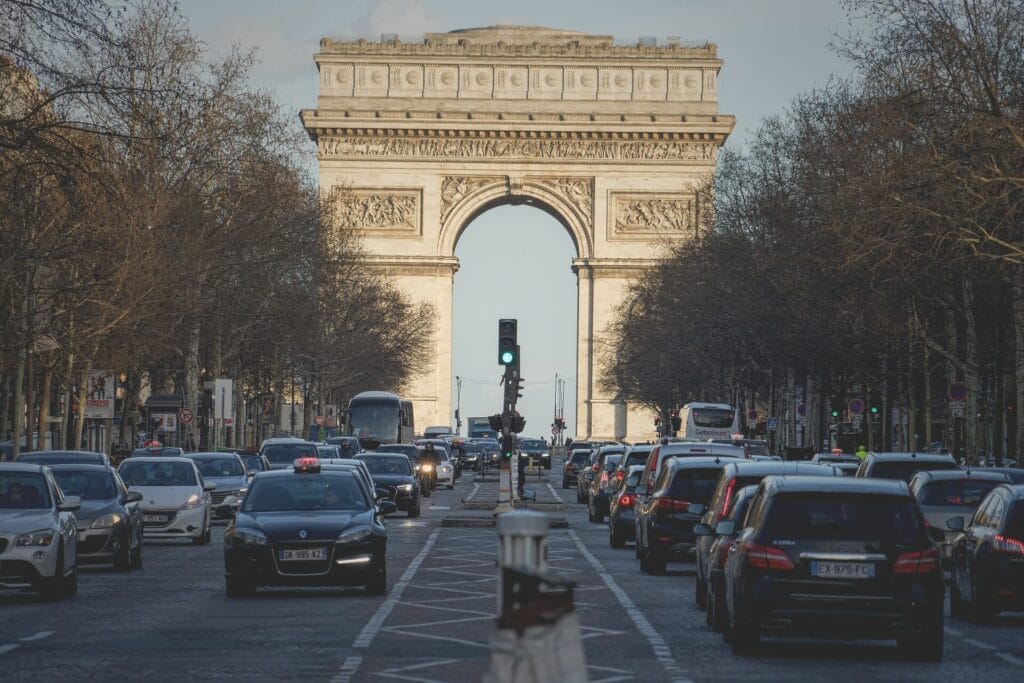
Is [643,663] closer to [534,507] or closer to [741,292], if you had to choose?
[534,507]

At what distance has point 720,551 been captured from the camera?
17656mm

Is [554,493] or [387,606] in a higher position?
[554,493]

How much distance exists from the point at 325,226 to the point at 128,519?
44.7m

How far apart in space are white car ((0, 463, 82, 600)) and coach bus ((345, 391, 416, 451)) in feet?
194

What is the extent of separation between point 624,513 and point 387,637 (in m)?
15.8

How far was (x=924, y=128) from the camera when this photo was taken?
43.7 meters

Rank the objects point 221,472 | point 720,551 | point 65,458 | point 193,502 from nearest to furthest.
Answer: point 720,551
point 193,502
point 65,458
point 221,472

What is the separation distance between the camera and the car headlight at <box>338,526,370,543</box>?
862 inches

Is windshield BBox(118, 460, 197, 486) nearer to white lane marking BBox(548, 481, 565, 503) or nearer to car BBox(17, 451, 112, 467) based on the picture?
car BBox(17, 451, 112, 467)

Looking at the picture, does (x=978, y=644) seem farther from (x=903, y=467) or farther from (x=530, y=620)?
(x=530, y=620)

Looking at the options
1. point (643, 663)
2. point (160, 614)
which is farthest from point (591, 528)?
point (643, 663)

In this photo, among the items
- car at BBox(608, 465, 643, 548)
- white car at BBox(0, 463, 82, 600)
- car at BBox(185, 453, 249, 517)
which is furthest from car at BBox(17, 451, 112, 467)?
white car at BBox(0, 463, 82, 600)

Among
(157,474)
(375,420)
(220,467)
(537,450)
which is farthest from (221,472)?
(537,450)

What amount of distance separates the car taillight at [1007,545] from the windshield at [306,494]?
6542 mm
